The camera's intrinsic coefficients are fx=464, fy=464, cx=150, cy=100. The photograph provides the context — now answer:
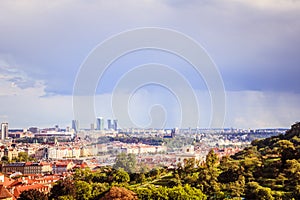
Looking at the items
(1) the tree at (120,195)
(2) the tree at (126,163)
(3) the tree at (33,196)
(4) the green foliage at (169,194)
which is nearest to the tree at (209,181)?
(4) the green foliage at (169,194)

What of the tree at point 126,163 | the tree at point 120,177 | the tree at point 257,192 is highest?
the tree at point 126,163

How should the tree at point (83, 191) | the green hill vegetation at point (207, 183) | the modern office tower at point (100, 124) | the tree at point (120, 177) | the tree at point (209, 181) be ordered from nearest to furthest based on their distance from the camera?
the green hill vegetation at point (207, 183), the tree at point (83, 191), the tree at point (209, 181), the tree at point (120, 177), the modern office tower at point (100, 124)

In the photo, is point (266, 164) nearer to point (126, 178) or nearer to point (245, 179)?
point (245, 179)

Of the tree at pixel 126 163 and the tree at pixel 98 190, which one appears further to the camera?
the tree at pixel 126 163

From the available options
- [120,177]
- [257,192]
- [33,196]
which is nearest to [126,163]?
[120,177]

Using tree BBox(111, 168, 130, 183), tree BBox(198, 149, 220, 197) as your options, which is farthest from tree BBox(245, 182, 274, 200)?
tree BBox(111, 168, 130, 183)

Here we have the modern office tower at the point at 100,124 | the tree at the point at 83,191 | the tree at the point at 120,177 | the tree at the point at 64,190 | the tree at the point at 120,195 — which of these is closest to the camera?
the tree at the point at 120,195

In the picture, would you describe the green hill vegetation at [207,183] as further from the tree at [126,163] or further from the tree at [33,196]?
the tree at [126,163]
